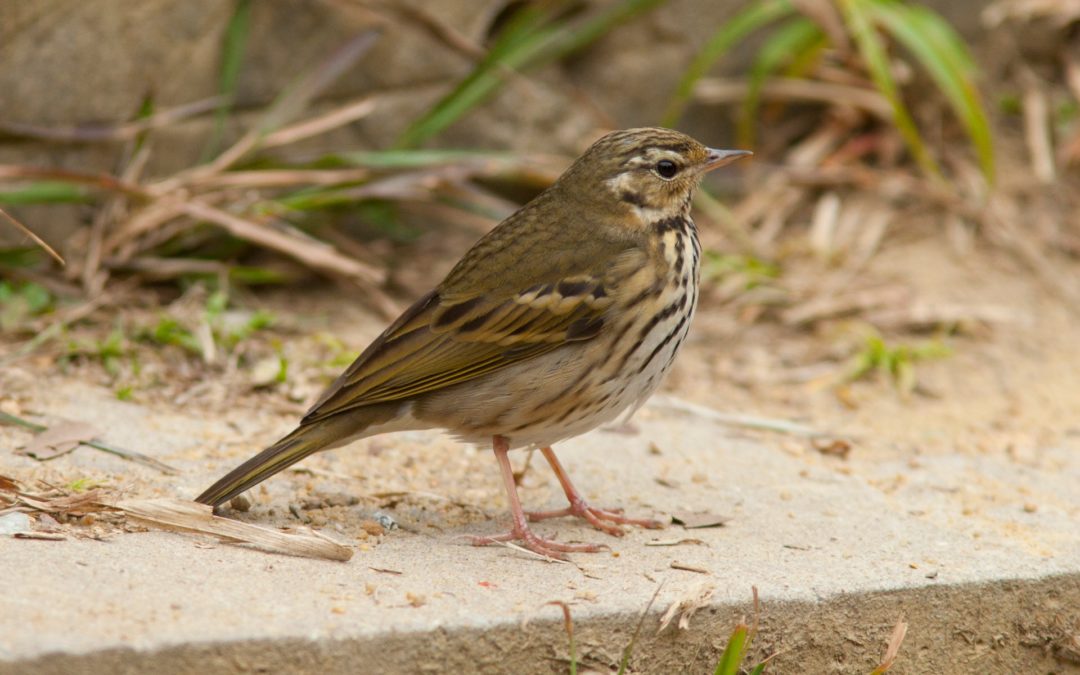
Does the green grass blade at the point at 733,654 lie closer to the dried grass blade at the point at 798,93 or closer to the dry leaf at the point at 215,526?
the dry leaf at the point at 215,526

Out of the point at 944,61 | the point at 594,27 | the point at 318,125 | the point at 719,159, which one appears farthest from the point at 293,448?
the point at 944,61

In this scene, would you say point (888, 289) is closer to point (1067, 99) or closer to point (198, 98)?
point (1067, 99)

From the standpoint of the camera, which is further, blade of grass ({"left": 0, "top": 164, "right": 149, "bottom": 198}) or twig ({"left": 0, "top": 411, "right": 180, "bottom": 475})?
blade of grass ({"left": 0, "top": 164, "right": 149, "bottom": 198})

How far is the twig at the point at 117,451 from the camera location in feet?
15.3

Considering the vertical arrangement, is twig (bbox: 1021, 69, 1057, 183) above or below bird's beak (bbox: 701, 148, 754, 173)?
below

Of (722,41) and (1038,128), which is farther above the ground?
(722,41)

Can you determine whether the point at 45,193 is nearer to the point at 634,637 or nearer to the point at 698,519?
the point at 698,519

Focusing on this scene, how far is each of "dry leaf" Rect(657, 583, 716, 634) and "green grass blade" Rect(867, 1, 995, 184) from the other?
467 cm

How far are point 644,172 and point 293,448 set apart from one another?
1591 mm

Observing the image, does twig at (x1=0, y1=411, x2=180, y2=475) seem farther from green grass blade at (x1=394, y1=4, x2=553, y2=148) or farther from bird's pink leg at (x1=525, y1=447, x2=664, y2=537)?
green grass blade at (x1=394, y1=4, x2=553, y2=148)

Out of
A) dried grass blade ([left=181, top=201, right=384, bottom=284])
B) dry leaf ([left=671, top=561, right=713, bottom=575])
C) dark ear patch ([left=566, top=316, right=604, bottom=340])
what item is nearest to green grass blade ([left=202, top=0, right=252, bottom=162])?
dried grass blade ([left=181, top=201, right=384, bottom=284])

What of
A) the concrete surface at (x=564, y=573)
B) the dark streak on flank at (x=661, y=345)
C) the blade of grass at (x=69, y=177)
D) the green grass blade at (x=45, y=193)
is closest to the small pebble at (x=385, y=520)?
the concrete surface at (x=564, y=573)

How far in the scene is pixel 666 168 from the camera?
478 cm

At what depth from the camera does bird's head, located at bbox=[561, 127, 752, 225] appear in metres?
4.74
